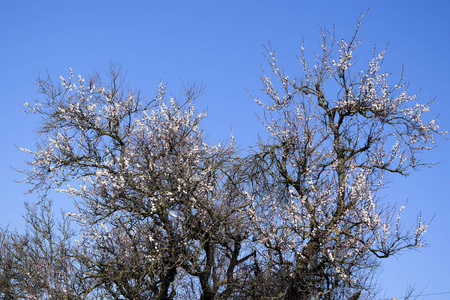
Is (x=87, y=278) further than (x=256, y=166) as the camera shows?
No

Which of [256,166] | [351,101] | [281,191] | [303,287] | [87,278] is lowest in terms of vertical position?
[303,287]

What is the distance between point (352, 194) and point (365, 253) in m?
1.70

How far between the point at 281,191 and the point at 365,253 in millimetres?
3261

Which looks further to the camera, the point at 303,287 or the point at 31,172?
the point at 31,172

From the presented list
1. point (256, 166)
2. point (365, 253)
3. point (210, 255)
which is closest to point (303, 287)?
point (365, 253)

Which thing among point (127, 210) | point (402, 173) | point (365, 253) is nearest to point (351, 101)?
point (402, 173)

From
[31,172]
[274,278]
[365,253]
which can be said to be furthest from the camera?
[31,172]

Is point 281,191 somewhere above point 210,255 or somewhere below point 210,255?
above

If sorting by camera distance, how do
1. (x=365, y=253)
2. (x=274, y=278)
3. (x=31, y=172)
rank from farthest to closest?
(x=31, y=172), (x=274, y=278), (x=365, y=253)

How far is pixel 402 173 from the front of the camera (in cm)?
1444

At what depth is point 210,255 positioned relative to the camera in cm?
1429

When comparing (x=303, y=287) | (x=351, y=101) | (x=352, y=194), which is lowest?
(x=303, y=287)

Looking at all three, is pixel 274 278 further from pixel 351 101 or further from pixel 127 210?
pixel 351 101

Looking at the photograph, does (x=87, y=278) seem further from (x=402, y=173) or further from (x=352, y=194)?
(x=402, y=173)
